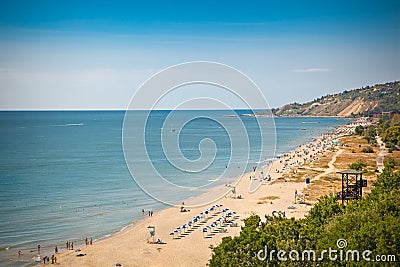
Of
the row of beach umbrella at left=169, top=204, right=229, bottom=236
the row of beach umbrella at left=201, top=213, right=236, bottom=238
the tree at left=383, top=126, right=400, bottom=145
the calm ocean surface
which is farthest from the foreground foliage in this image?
the tree at left=383, top=126, right=400, bottom=145

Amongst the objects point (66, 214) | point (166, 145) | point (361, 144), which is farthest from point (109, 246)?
point (361, 144)

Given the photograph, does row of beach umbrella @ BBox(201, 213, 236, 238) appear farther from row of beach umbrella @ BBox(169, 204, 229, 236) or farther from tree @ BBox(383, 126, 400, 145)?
tree @ BBox(383, 126, 400, 145)

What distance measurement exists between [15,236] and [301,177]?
115ft

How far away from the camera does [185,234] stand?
100 feet

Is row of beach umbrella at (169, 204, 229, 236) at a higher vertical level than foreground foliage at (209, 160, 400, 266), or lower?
lower

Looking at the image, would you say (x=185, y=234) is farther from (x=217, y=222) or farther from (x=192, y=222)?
(x=217, y=222)

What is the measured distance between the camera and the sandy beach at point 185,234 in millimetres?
25531

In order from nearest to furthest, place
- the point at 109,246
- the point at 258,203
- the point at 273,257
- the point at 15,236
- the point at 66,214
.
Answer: the point at 273,257
the point at 109,246
the point at 15,236
the point at 66,214
the point at 258,203

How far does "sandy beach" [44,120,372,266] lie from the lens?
83.8 feet

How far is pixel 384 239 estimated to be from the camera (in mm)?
14352

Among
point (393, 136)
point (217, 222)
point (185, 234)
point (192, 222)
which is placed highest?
point (393, 136)

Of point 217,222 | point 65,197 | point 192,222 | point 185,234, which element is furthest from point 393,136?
point 65,197

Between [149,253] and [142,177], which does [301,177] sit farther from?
[149,253]

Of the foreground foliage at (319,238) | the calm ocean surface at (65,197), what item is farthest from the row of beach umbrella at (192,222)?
the foreground foliage at (319,238)
